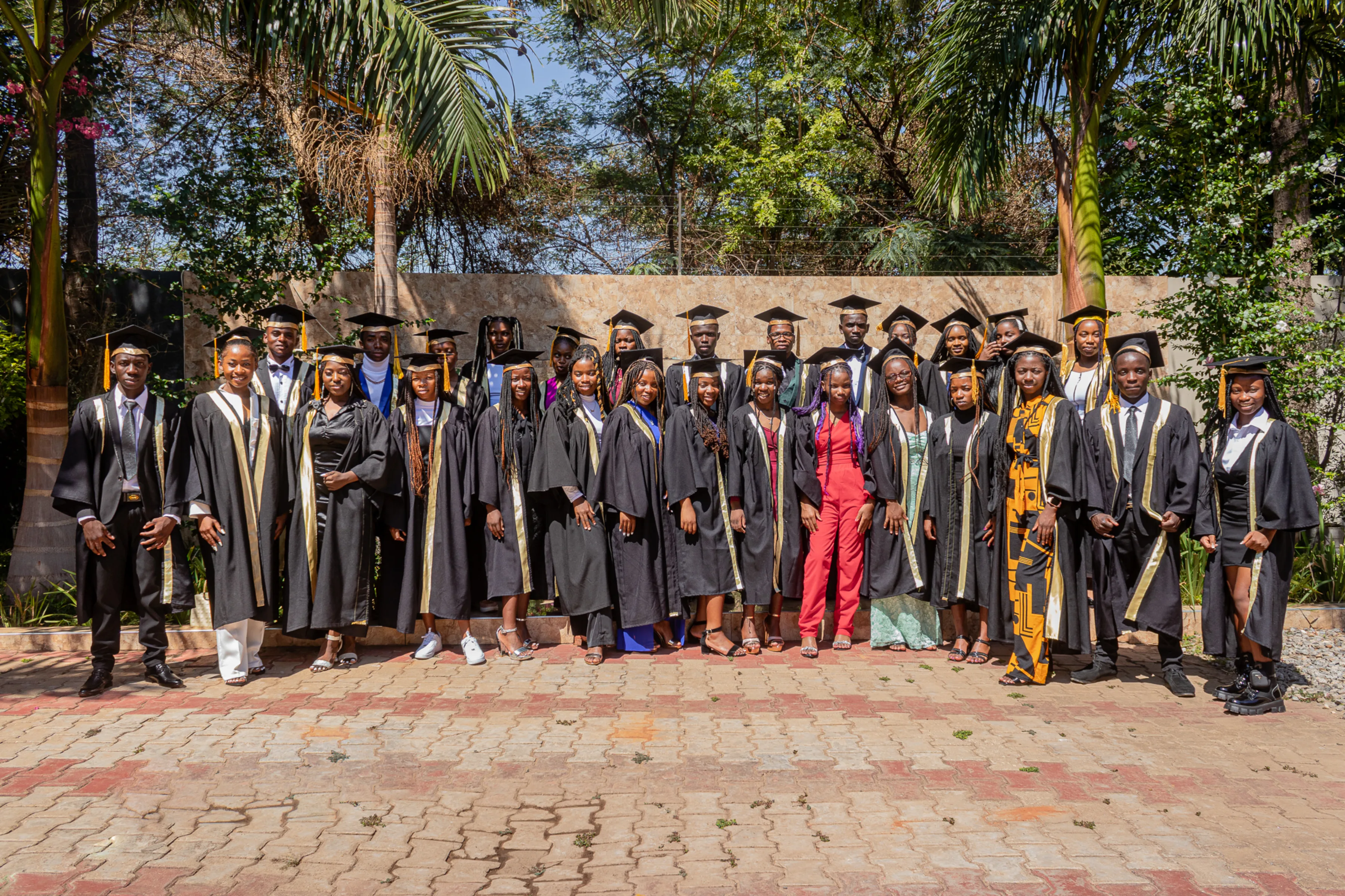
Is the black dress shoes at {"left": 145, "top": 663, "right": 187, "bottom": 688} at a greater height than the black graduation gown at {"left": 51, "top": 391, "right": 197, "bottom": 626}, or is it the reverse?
the black graduation gown at {"left": 51, "top": 391, "right": 197, "bottom": 626}

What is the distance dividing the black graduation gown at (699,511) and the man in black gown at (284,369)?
261cm

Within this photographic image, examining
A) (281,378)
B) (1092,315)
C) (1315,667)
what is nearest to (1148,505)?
(1092,315)

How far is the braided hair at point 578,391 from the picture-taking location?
7.08m

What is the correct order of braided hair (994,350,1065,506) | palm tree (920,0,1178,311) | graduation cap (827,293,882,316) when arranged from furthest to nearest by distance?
1. palm tree (920,0,1178,311)
2. graduation cap (827,293,882,316)
3. braided hair (994,350,1065,506)

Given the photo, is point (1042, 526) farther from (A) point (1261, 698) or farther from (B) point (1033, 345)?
(A) point (1261, 698)

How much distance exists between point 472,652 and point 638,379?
2.21 m

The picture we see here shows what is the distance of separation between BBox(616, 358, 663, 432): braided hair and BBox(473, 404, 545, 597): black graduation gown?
0.72 metres

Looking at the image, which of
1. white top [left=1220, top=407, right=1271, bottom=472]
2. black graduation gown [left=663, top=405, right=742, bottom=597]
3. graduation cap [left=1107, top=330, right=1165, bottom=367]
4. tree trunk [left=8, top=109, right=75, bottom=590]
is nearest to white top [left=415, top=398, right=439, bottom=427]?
black graduation gown [left=663, top=405, right=742, bottom=597]

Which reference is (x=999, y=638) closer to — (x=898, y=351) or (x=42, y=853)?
(x=898, y=351)

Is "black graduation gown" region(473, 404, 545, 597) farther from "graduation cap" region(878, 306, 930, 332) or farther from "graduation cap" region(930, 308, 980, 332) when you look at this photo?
"graduation cap" region(930, 308, 980, 332)

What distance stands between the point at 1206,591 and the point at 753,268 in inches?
310

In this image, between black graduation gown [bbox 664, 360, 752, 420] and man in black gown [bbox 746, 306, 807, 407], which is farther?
man in black gown [bbox 746, 306, 807, 407]

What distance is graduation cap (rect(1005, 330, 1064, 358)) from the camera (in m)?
6.49

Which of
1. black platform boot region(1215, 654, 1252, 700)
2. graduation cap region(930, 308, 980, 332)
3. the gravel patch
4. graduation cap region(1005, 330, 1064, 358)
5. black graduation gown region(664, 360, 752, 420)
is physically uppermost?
graduation cap region(930, 308, 980, 332)
